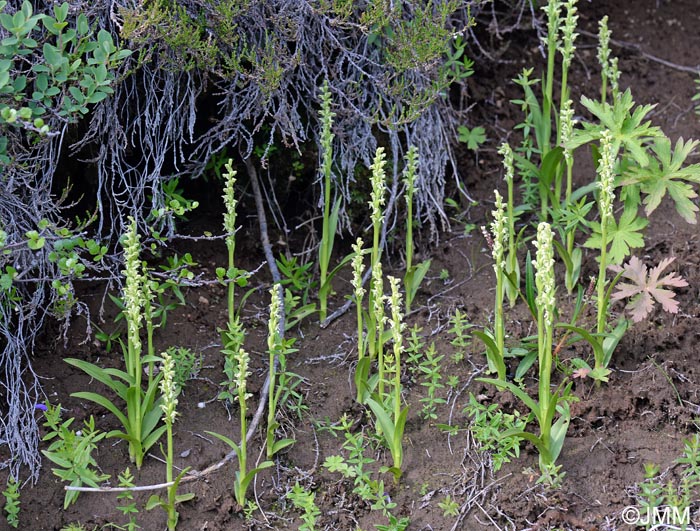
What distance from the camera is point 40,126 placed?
3.41m

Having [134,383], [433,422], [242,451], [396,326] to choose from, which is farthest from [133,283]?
[433,422]

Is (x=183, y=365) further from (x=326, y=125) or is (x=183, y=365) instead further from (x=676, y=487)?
(x=676, y=487)

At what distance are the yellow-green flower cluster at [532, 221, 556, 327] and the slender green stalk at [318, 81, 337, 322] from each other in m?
1.21

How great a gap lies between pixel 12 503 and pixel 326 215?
183 cm

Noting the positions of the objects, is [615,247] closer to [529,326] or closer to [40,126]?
[529,326]

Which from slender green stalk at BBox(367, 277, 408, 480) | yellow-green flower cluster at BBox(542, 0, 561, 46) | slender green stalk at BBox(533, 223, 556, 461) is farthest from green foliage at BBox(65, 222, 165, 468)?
yellow-green flower cluster at BBox(542, 0, 561, 46)

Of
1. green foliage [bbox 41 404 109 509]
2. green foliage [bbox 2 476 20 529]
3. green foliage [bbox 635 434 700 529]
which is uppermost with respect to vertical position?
green foliage [bbox 635 434 700 529]

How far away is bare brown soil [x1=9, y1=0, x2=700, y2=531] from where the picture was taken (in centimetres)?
349

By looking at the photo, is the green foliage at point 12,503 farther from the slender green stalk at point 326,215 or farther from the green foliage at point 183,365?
the slender green stalk at point 326,215

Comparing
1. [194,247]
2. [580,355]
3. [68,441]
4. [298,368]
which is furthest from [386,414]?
[194,247]

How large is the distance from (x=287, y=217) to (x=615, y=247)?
5.86ft

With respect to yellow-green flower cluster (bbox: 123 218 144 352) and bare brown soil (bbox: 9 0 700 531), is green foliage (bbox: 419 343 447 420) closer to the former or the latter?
bare brown soil (bbox: 9 0 700 531)

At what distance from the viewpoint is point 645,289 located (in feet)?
12.7

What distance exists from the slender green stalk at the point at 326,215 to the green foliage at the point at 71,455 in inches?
49.6
